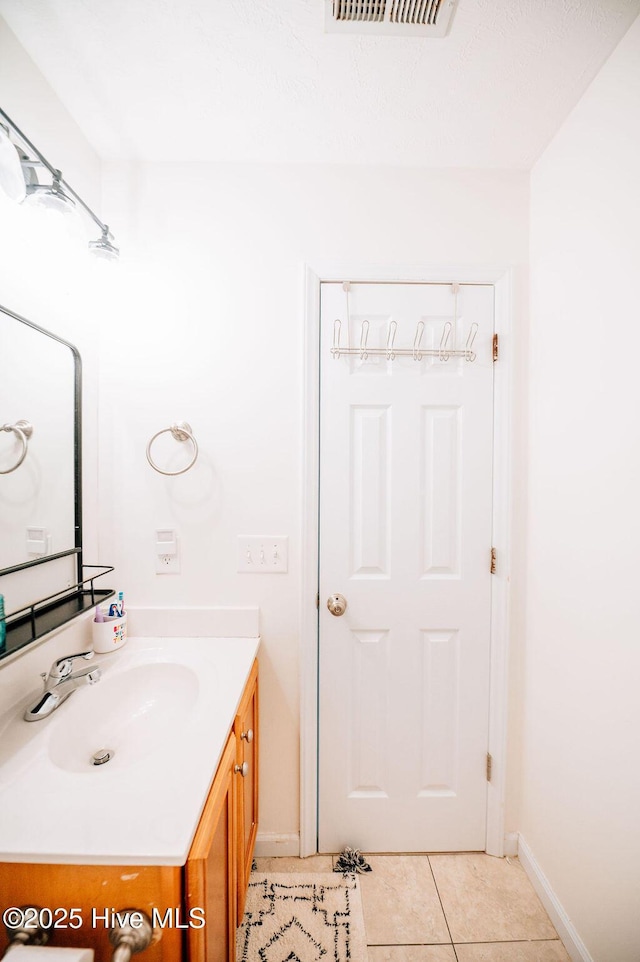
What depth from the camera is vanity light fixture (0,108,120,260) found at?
0.94 m

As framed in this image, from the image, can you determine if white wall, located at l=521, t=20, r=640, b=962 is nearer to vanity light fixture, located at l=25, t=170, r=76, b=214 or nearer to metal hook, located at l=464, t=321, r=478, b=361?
metal hook, located at l=464, t=321, r=478, b=361

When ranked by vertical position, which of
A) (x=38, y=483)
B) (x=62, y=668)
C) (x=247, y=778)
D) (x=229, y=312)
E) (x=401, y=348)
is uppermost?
(x=229, y=312)

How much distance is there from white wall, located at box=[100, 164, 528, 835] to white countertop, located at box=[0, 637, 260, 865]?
527 mm

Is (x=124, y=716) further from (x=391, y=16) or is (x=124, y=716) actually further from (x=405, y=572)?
(x=391, y=16)

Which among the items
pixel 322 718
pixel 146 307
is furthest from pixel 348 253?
pixel 322 718

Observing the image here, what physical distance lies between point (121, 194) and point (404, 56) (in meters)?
1.05

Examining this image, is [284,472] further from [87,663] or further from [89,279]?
[89,279]

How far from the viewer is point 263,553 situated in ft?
4.97

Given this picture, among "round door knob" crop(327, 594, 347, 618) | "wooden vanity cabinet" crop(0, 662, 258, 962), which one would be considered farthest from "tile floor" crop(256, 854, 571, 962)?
"round door knob" crop(327, 594, 347, 618)

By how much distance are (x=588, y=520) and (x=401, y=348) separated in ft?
2.78

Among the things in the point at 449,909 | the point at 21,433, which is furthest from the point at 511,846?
the point at 21,433

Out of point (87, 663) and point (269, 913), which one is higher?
point (87, 663)

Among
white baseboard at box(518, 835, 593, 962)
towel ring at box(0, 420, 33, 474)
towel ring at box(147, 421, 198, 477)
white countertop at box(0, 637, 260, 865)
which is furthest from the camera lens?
towel ring at box(147, 421, 198, 477)

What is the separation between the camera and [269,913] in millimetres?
1304
